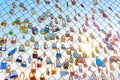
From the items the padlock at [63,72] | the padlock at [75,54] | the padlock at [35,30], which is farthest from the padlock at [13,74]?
the padlock at [75,54]

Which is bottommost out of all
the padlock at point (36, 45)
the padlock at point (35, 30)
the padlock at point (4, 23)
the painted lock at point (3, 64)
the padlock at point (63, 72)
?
the padlock at point (63, 72)

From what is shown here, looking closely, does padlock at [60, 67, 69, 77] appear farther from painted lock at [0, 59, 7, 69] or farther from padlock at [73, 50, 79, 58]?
painted lock at [0, 59, 7, 69]

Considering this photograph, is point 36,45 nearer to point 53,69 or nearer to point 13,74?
point 53,69

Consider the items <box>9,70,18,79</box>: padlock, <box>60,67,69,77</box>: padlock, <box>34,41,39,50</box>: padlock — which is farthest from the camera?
<box>34,41,39,50</box>: padlock

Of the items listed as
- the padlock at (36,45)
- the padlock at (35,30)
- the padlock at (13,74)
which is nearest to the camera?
the padlock at (13,74)

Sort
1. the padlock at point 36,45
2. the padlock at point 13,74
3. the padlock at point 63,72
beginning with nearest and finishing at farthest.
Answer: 1. the padlock at point 13,74
2. the padlock at point 63,72
3. the padlock at point 36,45

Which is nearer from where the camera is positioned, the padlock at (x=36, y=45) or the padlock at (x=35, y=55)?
the padlock at (x=35, y=55)

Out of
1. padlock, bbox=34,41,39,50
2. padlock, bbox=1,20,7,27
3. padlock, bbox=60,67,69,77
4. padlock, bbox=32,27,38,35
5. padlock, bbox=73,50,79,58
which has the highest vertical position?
padlock, bbox=1,20,7,27

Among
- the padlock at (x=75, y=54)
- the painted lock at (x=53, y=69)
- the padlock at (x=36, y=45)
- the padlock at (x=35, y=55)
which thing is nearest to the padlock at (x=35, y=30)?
the padlock at (x=36, y=45)

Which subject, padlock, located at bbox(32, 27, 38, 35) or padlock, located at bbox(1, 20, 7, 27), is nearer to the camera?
padlock, located at bbox(1, 20, 7, 27)

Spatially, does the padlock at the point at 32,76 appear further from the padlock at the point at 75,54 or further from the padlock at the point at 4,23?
the padlock at the point at 4,23

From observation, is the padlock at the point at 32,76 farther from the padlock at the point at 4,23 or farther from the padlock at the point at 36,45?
the padlock at the point at 4,23

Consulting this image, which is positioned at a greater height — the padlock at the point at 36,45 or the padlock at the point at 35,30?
the padlock at the point at 35,30

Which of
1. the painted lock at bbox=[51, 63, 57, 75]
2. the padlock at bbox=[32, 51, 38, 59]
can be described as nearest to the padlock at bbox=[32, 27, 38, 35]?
the padlock at bbox=[32, 51, 38, 59]
